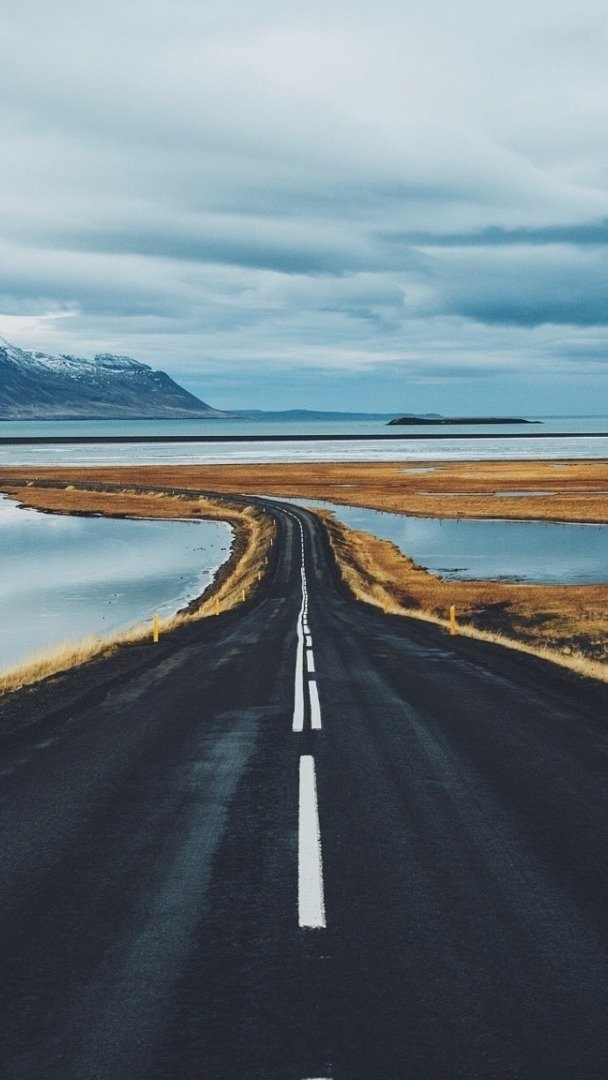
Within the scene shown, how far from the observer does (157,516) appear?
7625 centimetres

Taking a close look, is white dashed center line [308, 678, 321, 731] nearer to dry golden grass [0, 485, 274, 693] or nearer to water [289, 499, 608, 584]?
dry golden grass [0, 485, 274, 693]

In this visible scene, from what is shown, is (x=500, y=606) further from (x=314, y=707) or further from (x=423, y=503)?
(x=423, y=503)

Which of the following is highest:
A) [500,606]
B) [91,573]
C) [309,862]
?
[309,862]

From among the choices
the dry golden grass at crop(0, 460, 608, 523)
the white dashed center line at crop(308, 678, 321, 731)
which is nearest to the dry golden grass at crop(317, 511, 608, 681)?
the white dashed center line at crop(308, 678, 321, 731)

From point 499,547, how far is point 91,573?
23.5 metres

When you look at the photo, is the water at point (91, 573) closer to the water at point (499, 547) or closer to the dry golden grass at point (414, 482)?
the water at point (499, 547)

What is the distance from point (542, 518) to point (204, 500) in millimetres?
33546

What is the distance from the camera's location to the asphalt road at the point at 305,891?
462 cm

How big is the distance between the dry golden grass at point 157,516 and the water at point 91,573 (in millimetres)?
1297

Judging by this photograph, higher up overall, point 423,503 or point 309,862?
point 423,503

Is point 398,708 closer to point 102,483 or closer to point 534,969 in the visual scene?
point 534,969

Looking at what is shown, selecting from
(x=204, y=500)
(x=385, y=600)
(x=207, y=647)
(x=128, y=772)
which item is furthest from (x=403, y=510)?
(x=128, y=772)

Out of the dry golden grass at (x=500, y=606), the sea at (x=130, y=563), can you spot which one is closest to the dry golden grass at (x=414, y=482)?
the sea at (x=130, y=563)

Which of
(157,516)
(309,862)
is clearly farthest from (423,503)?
(309,862)
